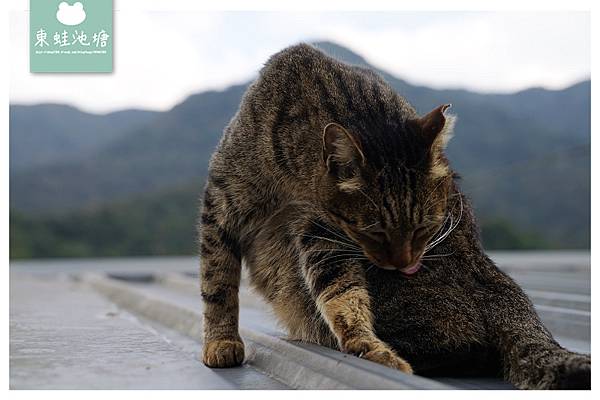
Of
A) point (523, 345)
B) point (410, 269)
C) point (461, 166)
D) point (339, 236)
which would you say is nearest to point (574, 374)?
point (523, 345)

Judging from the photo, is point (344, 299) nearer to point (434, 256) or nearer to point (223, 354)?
point (434, 256)

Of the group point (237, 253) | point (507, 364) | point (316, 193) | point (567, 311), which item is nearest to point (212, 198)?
point (237, 253)

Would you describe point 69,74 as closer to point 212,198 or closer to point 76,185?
point 212,198

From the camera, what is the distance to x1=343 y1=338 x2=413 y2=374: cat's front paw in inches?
84.0

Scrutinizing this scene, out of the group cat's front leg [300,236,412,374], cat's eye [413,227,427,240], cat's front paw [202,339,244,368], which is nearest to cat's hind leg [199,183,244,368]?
cat's front paw [202,339,244,368]

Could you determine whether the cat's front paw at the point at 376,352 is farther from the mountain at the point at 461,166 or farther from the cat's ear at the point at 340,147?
the mountain at the point at 461,166

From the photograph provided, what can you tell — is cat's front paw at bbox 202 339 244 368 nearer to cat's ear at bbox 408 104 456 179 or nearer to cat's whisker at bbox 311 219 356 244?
cat's whisker at bbox 311 219 356 244

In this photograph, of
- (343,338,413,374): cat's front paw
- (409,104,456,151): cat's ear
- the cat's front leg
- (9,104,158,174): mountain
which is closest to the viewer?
(343,338,413,374): cat's front paw

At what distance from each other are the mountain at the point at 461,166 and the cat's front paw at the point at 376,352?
12330mm

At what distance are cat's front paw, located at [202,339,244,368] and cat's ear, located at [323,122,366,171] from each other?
0.71 m

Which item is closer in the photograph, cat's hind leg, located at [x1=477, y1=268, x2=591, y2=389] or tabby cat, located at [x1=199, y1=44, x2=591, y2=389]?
cat's hind leg, located at [x1=477, y1=268, x2=591, y2=389]

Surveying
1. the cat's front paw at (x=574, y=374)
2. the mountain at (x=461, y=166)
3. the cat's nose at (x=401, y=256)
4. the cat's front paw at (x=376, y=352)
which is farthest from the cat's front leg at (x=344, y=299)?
the mountain at (x=461, y=166)

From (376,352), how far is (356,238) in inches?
19.2

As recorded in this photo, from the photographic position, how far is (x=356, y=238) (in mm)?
2592
